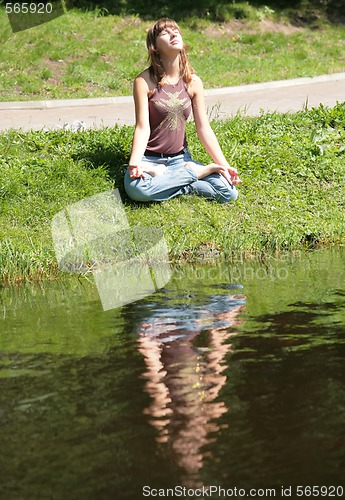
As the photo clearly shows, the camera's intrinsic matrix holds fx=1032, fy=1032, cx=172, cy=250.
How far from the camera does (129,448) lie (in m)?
4.04

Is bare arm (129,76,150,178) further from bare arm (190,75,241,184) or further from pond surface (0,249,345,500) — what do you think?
pond surface (0,249,345,500)

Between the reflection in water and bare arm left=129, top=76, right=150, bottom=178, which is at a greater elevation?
bare arm left=129, top=76, right=150, bottom=178

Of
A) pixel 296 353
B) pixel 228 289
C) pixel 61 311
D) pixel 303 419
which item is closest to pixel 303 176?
pixel 228 289

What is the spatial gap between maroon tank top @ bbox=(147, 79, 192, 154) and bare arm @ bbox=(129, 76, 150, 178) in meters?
0.12

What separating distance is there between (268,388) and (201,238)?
373 cm

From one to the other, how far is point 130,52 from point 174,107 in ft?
31.9

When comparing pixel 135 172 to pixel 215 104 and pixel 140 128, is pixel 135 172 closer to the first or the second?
pixel 140 128

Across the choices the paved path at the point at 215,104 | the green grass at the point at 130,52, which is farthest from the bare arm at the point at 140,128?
the green grass at the point at 130,52

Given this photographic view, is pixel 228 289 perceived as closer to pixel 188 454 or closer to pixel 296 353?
pixel 296 353

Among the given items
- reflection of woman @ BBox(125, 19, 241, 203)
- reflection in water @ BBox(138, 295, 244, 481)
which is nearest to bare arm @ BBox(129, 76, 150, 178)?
reflection of woman @ BBox(125, 19, 241, 203)

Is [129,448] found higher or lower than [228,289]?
higher

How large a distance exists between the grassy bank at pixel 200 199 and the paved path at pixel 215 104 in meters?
2.12

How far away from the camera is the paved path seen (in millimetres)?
12906

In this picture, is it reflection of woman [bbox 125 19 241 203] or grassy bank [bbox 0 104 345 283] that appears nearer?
grassy bank [bbox 0 104 345 283]
